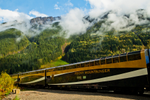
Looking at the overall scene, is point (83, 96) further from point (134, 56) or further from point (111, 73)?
point (134, 56)

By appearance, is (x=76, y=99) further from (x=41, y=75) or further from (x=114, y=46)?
(x=114, y=46)

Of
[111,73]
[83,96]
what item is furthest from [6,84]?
[111,73]

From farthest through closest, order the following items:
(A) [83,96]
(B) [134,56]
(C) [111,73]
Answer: (C) [111,73]
(B) [134,56]
(A) [83,96]

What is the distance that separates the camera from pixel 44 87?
31.7 m

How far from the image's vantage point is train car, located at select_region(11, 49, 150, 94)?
51.2ft

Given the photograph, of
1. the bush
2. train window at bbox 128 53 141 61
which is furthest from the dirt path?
train window at bbox 128 53 141 61

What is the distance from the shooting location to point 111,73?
18.2 metres

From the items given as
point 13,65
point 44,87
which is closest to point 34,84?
point 44,87

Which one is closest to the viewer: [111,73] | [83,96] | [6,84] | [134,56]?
[83,96]

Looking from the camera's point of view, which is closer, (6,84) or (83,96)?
(83,96)

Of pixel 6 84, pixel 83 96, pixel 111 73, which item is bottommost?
pixel 83 96

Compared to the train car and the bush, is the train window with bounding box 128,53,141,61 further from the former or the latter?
the bush

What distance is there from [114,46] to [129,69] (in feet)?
582

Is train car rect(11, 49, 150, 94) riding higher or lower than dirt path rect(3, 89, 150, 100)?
higher
